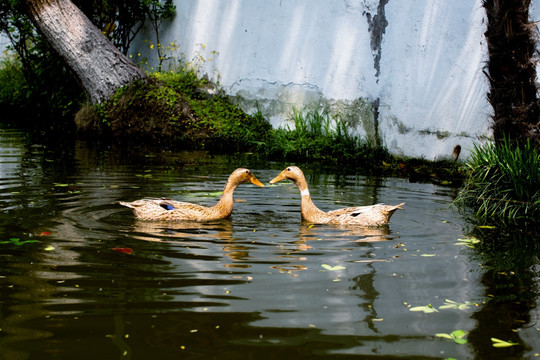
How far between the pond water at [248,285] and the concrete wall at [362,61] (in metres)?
2.50

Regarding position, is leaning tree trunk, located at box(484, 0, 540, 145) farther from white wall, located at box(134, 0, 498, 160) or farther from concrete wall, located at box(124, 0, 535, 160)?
concrete wall, located at box(124, 0, 535, 160)

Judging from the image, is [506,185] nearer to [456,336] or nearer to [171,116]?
[456,336]

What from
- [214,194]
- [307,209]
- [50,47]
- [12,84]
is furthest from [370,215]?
[12,84]

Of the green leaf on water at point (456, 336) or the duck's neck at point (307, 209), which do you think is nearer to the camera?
the green leaf on water at point (456, 336)

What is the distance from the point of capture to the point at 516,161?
8133 mm

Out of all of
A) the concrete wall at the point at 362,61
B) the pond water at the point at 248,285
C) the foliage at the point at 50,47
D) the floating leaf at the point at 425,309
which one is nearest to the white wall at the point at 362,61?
the concrete wall at the point at 362,61

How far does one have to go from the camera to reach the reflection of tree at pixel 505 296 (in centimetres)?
425

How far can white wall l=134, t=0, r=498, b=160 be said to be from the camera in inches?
426

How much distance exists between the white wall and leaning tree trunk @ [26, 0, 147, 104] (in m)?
1.81

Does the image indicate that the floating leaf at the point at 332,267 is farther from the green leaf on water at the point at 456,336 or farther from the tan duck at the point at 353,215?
the tan duck at the point at 353,215

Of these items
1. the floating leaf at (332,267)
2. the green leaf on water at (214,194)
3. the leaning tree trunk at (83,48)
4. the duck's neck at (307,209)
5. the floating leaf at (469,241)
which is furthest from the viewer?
the leaning tree trunk at (83,48)

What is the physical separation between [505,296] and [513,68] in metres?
3.85

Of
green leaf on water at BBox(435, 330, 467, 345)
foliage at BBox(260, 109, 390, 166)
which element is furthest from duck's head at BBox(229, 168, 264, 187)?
green leaf on water at BBox(435, 330, 467, 345)

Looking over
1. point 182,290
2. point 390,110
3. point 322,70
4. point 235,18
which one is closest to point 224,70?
point 235,18
